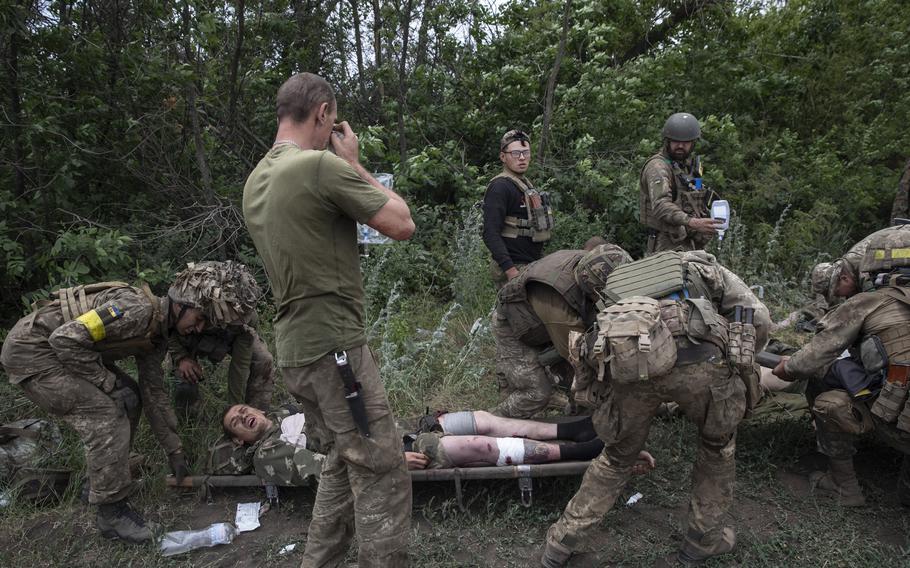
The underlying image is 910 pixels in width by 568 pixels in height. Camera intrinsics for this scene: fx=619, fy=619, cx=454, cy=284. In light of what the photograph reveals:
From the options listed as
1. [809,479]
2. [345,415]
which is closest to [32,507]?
[345,415]

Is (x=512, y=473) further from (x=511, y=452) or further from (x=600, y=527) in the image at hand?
(x=600, y=527)

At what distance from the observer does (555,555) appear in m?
3.02

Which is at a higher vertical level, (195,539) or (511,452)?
(511,452)

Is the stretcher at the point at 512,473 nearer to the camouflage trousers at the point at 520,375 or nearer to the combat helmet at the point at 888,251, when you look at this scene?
the camouflage trousers at the point at 520,375

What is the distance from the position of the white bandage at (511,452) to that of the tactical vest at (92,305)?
7.06 ft

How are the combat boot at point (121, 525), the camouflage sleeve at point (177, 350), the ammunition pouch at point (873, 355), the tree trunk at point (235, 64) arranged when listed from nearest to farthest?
the ammunition pouch at point (873, 355)
the combat boot at point (121, 525)
the camouflage sleeve at point (177, 350)
the tree trunk at point (235, 64)

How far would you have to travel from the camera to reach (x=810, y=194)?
8023 millimetres

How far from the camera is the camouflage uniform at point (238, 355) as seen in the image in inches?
164

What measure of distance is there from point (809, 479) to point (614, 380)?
5.97 feet

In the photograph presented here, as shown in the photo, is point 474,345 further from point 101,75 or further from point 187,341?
point 101,75

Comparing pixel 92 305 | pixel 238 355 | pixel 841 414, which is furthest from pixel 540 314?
pixel 92 305

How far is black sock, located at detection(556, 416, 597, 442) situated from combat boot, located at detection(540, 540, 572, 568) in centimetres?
74

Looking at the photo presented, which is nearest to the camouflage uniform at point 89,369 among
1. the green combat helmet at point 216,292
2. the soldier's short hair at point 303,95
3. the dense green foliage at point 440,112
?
the green combat helmet at point 216,292

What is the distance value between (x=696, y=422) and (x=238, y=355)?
120 inches
